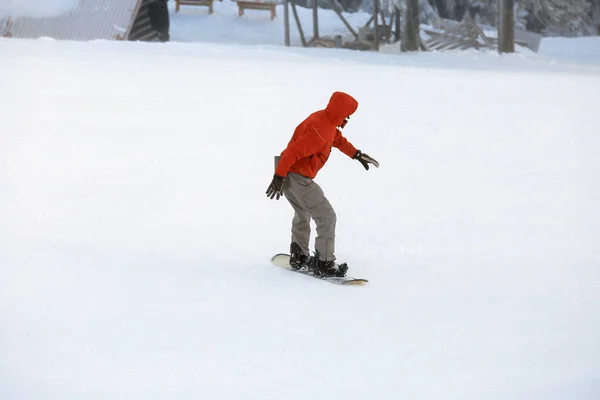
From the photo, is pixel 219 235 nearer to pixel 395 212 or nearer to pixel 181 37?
pixel 395 212

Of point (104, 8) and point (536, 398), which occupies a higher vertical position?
point (104, 8)

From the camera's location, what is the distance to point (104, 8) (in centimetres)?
1969

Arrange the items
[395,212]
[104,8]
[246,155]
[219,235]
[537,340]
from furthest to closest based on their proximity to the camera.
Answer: [104,8], [246,155], [395,212], [219,235], [537,340]

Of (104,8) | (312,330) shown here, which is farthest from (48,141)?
(104,8)

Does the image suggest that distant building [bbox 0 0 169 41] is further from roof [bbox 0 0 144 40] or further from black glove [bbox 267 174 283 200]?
black glove [bbox 267 174 283 200]

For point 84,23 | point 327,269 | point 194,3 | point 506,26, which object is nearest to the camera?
point 327,269

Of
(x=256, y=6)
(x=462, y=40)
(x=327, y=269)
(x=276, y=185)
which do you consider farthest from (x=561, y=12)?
(x=276, y=185)

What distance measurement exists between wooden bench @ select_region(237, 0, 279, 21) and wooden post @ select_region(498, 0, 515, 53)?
9.58 meters

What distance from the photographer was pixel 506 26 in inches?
838

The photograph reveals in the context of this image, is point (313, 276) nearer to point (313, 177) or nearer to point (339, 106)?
point (313, 177)

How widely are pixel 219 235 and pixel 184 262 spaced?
0.97 m

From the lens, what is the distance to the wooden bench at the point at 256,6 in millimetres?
28547

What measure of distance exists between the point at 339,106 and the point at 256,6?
77.3 ft

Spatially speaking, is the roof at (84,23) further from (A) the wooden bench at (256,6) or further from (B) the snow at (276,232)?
(A) the wooden bench at (256,6)
